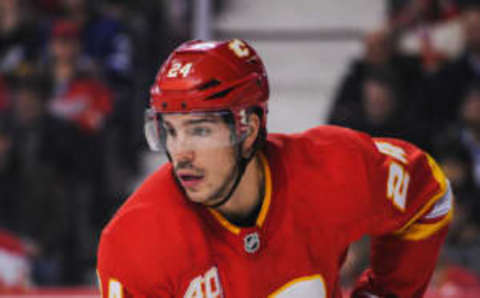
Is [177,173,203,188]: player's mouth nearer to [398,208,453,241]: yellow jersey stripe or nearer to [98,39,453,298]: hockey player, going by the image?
[98,39,453,298]: hockey player

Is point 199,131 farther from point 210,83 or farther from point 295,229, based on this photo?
point 295,229

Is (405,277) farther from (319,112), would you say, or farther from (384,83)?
(319,112)

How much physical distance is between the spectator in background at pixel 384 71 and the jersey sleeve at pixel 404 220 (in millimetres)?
1628

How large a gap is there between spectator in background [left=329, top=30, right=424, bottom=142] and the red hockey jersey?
5.45ft

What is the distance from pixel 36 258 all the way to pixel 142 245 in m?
2.37

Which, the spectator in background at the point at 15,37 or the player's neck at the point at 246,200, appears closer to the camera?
the player's neck at the point at 246,200

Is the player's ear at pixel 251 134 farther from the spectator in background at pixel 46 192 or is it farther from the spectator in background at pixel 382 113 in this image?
the spectator in background at pixel 46 192

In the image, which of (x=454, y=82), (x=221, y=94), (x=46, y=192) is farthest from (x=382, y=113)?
(x=221, y=94)

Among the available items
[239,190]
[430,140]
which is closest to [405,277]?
[239,190]

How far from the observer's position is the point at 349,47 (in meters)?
4.41

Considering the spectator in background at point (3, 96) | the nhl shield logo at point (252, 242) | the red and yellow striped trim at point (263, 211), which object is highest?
the red and yellow striped trim at point (263, 211)

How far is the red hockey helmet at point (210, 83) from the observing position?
77.2 inches

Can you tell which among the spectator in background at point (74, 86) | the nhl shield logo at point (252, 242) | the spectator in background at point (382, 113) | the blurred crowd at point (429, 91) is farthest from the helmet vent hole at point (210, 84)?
the spectator in background at point (74, 86)

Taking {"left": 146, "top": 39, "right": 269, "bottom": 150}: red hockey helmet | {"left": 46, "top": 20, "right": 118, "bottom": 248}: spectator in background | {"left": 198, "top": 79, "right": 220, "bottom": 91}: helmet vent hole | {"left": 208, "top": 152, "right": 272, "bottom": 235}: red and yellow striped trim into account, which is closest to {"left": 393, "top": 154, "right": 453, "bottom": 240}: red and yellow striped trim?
{"left": 208, "top": 152, "right": 272, "bottom": 235}: red and yellow striped trim
